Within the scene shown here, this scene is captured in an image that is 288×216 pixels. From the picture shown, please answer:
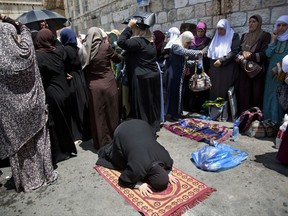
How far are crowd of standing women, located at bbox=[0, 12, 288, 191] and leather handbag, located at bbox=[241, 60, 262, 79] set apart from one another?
10 centimetres

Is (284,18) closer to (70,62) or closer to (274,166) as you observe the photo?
(274,166)

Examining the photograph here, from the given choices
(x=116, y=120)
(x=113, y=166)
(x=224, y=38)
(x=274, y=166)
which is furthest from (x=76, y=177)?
(x=224, y=38)

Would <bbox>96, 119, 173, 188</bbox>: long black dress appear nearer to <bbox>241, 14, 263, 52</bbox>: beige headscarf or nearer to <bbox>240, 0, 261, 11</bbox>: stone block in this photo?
<bbox>241, 14, 263, 52</bbox>: beige headscarf

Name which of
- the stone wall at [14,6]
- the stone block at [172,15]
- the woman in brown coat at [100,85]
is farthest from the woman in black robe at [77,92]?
the stone wall at [14,6]

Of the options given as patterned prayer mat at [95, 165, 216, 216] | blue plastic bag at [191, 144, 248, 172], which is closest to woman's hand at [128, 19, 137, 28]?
blue plastic bag at [191, 144, 248, 172]

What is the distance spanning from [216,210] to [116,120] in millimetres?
1984

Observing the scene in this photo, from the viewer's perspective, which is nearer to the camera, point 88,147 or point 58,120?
point 58,120

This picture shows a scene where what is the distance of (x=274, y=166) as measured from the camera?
318 centimetres

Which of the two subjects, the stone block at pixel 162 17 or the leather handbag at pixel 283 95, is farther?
the stone block at pixel 162 17

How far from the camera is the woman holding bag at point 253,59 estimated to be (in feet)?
14.6

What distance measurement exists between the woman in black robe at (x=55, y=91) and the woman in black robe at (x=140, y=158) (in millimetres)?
850

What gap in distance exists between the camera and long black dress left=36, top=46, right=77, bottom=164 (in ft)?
10.7

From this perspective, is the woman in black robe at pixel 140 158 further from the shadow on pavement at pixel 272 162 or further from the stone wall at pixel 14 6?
the stone wall at pixel 14 6

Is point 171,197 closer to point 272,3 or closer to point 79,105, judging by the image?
point 79,105
